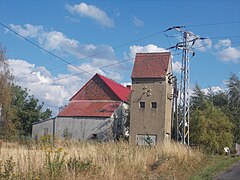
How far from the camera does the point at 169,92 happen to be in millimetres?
44344

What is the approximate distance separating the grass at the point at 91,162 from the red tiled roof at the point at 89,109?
29.0 meters

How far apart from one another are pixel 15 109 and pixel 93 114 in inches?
458

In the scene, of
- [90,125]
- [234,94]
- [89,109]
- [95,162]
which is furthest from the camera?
[234,94]

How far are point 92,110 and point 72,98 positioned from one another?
585 cm

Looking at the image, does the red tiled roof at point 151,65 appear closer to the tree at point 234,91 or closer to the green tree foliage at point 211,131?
the green tree foliage at point 211,131

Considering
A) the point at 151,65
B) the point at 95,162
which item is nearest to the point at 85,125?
Answer: the point at 151,65

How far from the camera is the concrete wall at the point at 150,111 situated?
42.2 meters

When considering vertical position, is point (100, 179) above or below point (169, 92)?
below

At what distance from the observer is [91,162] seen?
1285 centimetres

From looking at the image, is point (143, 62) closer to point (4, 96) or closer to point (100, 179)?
point (4, 96)

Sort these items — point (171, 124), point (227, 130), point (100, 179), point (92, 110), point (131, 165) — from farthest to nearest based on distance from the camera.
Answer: point (92, 110), point (171, 124), point (227, 130), point (131, 165), point (100, 179)

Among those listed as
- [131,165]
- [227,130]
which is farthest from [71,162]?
[227,130]

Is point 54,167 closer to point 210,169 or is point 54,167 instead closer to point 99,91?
point 210,169

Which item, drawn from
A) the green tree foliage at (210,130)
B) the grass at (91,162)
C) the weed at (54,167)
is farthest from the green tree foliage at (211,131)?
the weed at (54,167)
